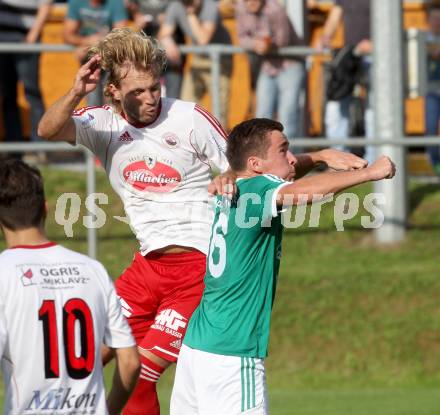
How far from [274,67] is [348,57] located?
799mm

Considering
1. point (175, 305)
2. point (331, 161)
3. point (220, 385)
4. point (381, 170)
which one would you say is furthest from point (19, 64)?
point (381, 170)

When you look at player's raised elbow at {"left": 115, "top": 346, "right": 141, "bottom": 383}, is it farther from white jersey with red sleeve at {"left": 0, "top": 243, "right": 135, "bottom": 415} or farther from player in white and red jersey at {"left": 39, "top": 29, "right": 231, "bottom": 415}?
player in white and red jersey at {"left": 39, "top": 29, "right": 231, "bottom": 415}

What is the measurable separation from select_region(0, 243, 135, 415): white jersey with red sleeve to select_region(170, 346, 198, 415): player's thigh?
117 cm

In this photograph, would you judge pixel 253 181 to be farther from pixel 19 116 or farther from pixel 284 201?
pixel 19 116

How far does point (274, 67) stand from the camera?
12078 millimetres

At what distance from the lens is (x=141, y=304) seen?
Result: 702cm

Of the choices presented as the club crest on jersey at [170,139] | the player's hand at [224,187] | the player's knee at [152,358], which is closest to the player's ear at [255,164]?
the player's hand at [224,187]

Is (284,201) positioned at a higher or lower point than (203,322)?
higher

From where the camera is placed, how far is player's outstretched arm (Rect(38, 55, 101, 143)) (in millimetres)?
6410

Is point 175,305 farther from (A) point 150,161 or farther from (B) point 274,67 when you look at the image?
(B) point 274,67

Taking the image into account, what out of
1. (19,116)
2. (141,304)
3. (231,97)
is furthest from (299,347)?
(141,304)

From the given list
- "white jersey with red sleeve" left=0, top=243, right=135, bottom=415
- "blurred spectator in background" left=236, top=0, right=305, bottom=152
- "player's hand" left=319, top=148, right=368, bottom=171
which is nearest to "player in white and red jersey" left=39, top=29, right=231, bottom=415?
"player's hand" left=319, top=148, right=368, bottom=171

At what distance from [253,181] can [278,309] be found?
6118mm

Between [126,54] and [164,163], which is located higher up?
[126,54]
